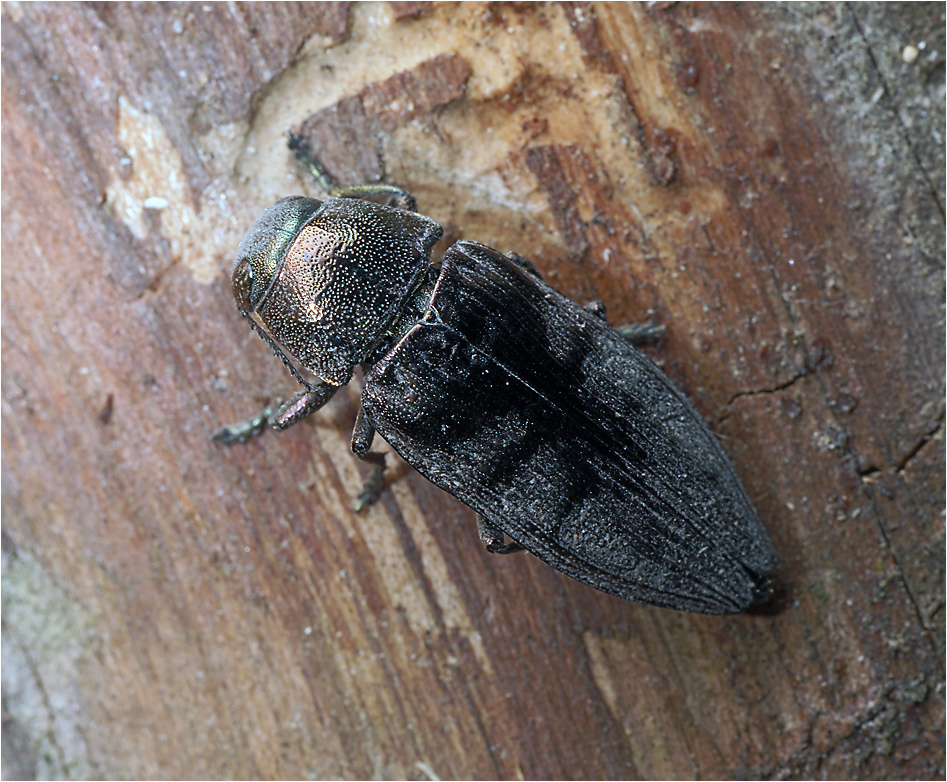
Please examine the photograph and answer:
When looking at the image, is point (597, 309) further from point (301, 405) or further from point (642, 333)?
point (301, 405)

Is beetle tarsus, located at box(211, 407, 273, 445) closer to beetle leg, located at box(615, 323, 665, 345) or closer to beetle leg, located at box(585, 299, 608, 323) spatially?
beetle leg, located at box(585, 299, 608, 323)

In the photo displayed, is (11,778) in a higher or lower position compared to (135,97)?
lower

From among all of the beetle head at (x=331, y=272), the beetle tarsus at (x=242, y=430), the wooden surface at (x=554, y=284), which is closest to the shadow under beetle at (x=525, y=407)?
the beetle head at (x=331, y=272)

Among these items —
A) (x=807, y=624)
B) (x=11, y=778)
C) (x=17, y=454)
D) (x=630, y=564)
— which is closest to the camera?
(x=630, y=564)

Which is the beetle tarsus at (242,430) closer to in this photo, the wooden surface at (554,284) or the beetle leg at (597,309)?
the wooden surface at (554,284)

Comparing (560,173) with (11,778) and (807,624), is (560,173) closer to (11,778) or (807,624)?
(807,624)

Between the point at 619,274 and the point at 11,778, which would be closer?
the point at 619,274

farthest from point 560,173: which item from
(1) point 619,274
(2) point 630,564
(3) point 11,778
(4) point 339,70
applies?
(3) point 11,778

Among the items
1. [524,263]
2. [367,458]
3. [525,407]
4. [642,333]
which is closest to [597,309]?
[642,333]
